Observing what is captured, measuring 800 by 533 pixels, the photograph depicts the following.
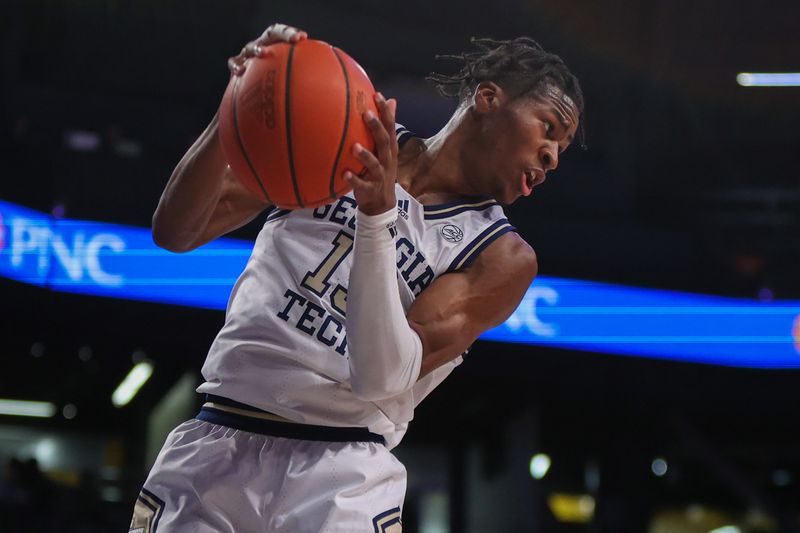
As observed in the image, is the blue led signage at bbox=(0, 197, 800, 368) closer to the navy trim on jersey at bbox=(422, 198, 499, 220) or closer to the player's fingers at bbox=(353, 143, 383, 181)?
the navy trim on jersey at bbox=(422, 198, 499, 220)

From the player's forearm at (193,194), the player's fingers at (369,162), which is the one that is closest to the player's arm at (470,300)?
the player's fingers at (369,162)

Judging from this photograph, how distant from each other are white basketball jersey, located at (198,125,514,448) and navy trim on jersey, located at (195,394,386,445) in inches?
0.6

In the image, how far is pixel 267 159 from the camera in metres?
1.76

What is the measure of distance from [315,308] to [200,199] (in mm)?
359

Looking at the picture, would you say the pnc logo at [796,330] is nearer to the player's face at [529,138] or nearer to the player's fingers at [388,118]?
the player's face at [529,138]

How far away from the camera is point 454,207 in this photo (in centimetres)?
224

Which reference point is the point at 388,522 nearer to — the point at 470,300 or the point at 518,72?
the point at 470,300

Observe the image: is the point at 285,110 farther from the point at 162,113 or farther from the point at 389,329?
the point at 162,113

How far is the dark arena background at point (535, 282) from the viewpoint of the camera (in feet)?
23.3

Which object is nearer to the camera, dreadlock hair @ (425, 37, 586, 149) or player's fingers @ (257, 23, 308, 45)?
player's fingers @ (257, 23, 308, 45)

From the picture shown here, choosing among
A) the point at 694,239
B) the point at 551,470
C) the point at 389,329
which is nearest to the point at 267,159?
the point at 389,329

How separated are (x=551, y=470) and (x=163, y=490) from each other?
28.2 feet

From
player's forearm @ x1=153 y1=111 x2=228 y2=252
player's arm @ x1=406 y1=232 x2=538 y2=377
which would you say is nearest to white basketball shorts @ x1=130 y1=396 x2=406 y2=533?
player's arm @ x1=406 y1=232 x2=538 y2=377

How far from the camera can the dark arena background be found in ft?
23.3
